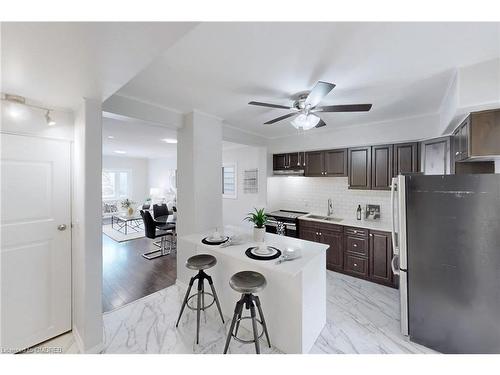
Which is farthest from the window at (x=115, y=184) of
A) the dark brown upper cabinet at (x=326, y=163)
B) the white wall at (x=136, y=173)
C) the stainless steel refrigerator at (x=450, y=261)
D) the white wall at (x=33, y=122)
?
the stainless steel refrigerator at (x=450, y=261)

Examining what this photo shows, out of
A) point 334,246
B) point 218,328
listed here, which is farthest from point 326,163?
point 218,328

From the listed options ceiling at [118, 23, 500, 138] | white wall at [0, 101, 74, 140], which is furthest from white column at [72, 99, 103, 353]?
ceiling at [118, 23, 500, 138]

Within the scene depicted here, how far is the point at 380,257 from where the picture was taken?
312 cm

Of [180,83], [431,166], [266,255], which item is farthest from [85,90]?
[431,166]

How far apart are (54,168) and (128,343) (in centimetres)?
184

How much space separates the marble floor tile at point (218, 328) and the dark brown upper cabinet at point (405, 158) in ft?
6.07

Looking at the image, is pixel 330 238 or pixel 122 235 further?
pixel 122 235

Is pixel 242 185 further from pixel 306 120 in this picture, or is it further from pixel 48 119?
pixel 48 119

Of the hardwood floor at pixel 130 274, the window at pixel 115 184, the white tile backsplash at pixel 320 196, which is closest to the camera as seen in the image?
the hardwood floor at pixel 130 274

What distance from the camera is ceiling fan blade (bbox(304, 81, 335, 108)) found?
1585 mm

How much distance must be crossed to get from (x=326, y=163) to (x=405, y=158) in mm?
1216

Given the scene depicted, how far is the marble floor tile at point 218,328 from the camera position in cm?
193

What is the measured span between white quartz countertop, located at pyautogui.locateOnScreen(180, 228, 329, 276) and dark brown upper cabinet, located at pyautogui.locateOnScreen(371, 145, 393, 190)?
192 centimetres

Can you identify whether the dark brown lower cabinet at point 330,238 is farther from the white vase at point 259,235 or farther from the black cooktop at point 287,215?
the white vase at point 259,235
